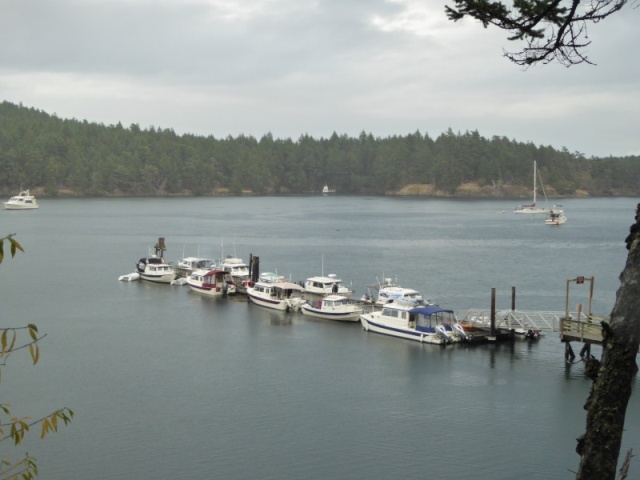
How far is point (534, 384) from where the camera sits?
104ft

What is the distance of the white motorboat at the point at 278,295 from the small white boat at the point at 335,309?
1.90 metres

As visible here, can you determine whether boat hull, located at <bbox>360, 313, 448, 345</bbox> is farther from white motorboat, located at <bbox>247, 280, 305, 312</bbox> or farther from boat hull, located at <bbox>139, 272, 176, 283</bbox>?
boat hull, located at <bbox>139, 272, 176, 283</bbox>

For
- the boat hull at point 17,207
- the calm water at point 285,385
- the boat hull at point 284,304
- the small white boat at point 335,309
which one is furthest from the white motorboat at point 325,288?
the boat hull at point 17,207

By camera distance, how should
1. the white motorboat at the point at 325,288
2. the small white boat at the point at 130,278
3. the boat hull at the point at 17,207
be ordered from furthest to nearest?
the boat hull at the point at 17,207 < the small white boat at the point at 130,278 < the white motorboat at the point at 325,288

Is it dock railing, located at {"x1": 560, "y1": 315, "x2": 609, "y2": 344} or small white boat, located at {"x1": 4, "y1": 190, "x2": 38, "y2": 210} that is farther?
small white boat, located at {"x1": 4, "y1": 190, "x2": 38, "y2": 210}

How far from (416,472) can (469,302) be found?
29.0m

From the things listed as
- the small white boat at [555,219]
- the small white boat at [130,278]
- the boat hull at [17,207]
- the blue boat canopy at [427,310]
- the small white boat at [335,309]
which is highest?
the small white boat at [555,219]

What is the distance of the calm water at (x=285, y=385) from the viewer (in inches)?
945

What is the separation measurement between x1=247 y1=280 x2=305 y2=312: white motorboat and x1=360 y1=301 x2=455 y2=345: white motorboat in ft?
24.0

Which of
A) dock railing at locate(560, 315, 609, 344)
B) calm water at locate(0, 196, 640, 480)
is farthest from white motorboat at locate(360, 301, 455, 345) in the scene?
dock railing at locate(560, 315, 609, 344)

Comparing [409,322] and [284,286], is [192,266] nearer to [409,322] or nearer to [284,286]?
[284,286]

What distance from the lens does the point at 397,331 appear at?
39.9 meters

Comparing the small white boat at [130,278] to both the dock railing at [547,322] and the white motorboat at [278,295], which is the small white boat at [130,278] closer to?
the white motorboat at [278,295]

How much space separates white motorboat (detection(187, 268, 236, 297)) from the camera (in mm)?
54156
